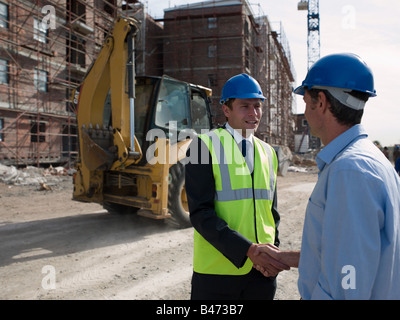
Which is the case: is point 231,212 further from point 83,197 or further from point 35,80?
point 35,80

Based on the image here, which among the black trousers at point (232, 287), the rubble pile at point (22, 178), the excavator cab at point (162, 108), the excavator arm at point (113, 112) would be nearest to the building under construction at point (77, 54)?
the rubble pile at point (22, 178)

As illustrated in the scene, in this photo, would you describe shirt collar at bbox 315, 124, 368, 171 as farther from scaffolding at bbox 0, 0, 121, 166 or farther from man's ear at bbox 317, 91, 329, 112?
scaffolding at bbox 0, 0, 121, 166

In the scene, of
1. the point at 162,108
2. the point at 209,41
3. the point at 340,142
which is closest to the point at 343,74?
the point at 340,142

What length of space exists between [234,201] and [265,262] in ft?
1.33

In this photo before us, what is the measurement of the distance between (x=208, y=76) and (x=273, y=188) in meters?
28.3

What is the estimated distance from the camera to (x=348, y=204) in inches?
44.5

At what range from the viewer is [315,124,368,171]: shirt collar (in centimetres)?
133

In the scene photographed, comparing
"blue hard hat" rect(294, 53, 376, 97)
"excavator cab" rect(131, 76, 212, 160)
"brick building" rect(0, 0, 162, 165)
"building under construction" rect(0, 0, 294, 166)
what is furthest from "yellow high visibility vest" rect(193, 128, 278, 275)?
"brick building" rect(0, 0, 162, 165)

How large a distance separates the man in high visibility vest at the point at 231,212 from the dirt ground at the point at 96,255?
6.01 ft

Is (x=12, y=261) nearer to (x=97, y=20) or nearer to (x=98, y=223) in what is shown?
(x=98, y=223)

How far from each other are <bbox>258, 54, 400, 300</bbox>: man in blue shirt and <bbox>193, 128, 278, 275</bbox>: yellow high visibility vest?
0.71 meters

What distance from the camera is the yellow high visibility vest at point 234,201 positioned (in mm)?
2035

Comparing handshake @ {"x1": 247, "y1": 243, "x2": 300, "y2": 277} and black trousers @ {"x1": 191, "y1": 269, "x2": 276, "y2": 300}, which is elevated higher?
handshake @ {"x1": 247, "y1": 243, "x2": 300, "y2": 277}

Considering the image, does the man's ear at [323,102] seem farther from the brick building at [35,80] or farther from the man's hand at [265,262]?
the brick building at [35,80]
